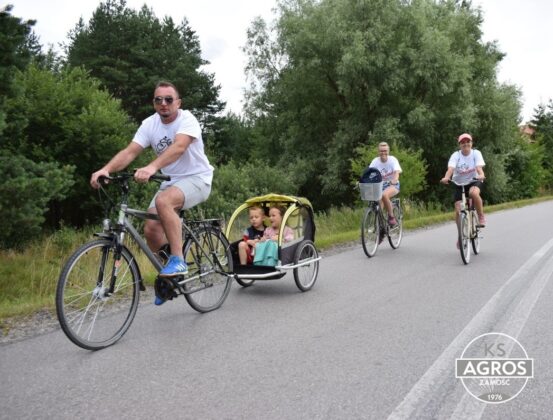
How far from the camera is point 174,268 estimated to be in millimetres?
4816

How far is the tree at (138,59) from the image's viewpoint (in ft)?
132

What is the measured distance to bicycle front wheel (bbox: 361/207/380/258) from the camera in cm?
934

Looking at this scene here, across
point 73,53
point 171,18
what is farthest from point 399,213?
point 171,18

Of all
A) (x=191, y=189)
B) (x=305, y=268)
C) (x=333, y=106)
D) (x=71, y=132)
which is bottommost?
(x=305, y=268)

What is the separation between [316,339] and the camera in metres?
4.52

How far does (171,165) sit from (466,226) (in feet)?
18.1

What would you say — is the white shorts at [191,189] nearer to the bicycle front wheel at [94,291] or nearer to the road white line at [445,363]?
the bicycle front wheel at [94,291]

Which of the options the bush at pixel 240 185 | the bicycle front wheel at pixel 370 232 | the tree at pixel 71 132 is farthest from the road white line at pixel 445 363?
the tree at pixel 71 132

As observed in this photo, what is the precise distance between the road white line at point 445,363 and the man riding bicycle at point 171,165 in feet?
7.62

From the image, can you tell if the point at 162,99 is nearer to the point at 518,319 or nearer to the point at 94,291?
the point at 94,291

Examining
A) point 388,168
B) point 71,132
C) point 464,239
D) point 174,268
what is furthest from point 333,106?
point 174,268

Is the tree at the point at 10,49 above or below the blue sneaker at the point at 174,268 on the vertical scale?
above

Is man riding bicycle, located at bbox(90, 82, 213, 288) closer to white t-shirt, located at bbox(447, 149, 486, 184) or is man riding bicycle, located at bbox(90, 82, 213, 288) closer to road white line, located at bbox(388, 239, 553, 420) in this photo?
road white line, located at bbox(388, 239, 553, 420)
